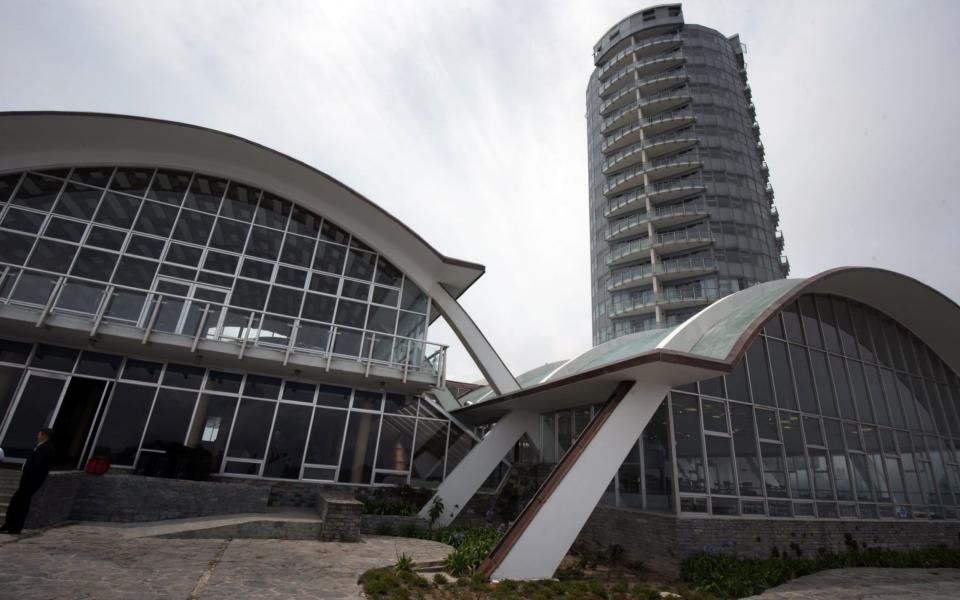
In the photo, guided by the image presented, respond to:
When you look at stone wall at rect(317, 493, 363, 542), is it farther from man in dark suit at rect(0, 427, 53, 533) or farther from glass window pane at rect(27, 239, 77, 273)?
glass window pane at rect(27, 239, 77, 273)

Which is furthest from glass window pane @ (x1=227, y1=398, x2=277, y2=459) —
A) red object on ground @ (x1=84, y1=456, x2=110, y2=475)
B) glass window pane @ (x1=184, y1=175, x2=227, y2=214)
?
glass window pane @ (x1=184, y1=175, x2=227, y2=214)

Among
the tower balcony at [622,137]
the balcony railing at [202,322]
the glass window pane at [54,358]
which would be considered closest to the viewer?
the balcony railing at [202,322]

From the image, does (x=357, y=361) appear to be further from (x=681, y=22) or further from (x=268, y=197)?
(x=681, y=22)

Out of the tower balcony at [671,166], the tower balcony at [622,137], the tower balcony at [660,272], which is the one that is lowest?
the tower balcony at [660,272]

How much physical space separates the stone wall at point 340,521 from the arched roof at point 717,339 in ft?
19.3

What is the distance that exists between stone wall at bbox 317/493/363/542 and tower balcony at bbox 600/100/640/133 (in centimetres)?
5346

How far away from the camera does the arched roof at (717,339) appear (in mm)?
10234

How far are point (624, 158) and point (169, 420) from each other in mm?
49434

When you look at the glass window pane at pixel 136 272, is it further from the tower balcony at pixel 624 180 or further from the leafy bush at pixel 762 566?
the tower balcony at pixel 624 180

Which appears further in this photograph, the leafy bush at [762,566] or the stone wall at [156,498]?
the stone wall at [156,498]

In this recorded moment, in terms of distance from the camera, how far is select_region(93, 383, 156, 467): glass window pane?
12.3 meters

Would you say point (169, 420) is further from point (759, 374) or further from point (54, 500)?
point (759, 374)

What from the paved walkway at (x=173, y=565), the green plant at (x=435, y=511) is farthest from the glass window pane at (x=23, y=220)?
the green plant at (x=435, y=511)

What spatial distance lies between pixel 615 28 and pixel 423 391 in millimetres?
62168
